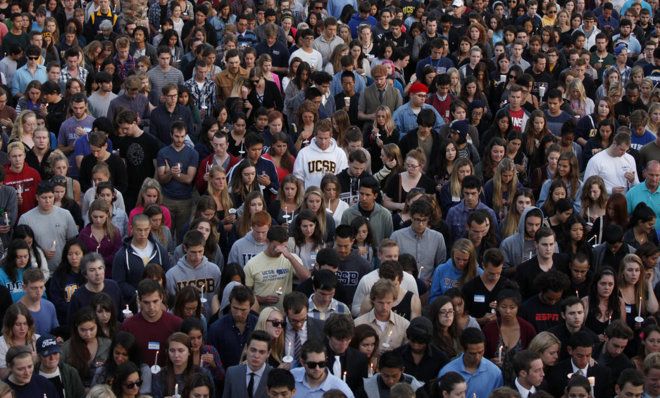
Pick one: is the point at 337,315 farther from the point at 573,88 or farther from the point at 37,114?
the point at 573,88

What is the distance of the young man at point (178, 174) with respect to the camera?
1516 centimetres

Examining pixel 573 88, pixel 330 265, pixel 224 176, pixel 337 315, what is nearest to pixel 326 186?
pixel 224 176

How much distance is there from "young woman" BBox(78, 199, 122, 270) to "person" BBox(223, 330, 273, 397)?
9.59 feet

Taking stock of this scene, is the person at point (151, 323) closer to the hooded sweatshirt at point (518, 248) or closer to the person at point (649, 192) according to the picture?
the hooded sweatshirt at point (518, 248)

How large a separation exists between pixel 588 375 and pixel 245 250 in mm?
3404

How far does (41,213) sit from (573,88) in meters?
7.06

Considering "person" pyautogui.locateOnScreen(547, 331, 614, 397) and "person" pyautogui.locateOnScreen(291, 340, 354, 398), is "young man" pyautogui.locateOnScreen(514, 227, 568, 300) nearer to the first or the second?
"person" pyautogui.locateOnScreen(547, 331, 614, 397)

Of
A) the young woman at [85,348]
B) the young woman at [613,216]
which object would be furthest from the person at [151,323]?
the young woman at [613,216]

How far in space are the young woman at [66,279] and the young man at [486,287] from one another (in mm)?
3239

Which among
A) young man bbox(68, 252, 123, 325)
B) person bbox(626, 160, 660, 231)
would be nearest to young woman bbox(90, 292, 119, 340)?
young man bbox(68, 252, 123, 325)

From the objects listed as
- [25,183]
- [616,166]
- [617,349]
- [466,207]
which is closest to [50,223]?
[25,183]

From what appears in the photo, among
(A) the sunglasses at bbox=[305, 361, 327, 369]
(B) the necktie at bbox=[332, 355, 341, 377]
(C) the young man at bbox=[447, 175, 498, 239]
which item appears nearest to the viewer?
(A) the sunglasses at bbox=[305, 361, 327, 369]

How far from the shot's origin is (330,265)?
12.4 metres

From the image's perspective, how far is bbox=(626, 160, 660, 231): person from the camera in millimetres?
14742
